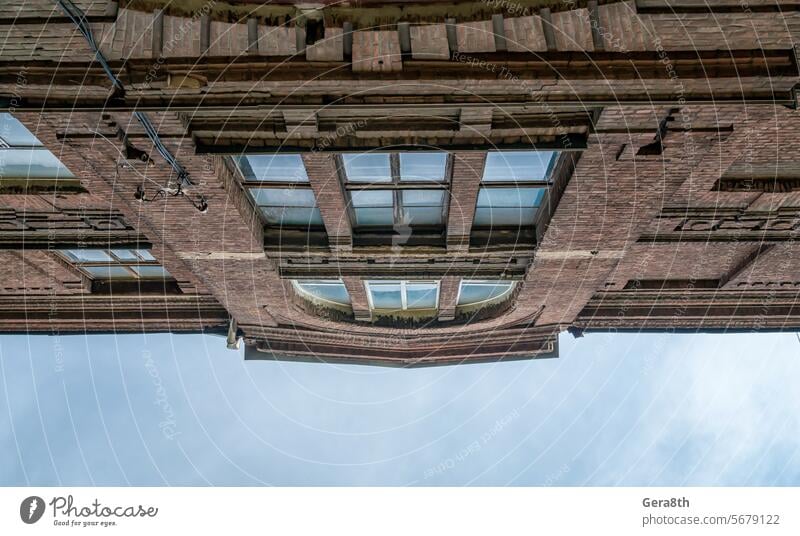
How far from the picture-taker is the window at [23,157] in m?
7.57

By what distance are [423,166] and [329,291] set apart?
5.22 m

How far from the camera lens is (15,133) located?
301 inches

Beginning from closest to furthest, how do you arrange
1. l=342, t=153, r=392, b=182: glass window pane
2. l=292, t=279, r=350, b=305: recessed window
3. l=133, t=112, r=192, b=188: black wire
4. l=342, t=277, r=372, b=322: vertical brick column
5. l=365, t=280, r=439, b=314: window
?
l=133, t=112, r=192, b=188: black wire → l=342, t=153, r=392, b=182: glass window pane → l=342, t=277, r=372, b=322: vertical brick column → l=292, t=279, r=350, b=305: recessed window → l=365, t=280, r=439, b=314: window

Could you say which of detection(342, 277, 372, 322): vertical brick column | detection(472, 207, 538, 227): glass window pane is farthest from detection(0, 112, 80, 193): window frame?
detection(472, 207, 538, 227): glass window pane

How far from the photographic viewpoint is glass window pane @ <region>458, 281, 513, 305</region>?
11.8m

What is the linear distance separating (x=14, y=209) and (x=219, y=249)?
3.64 metres

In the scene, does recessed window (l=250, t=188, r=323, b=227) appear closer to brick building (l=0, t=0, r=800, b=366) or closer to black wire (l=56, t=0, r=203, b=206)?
brick building (l=0, t=0, r=800, b=366)

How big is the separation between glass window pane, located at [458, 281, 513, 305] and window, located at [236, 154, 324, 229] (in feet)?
12.9

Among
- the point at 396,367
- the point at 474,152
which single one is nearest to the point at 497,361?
the point at 396,367

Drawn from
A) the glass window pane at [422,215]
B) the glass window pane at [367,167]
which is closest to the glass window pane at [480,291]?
the glass window pane at [422,215]

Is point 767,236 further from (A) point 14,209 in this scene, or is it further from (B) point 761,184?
(A) point 14,209

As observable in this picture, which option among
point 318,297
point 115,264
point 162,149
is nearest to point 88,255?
point 115,264

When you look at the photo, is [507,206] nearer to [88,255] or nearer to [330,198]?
[330,198]

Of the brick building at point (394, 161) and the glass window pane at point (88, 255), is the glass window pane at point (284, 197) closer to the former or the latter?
the brick building at point (394, 161)
